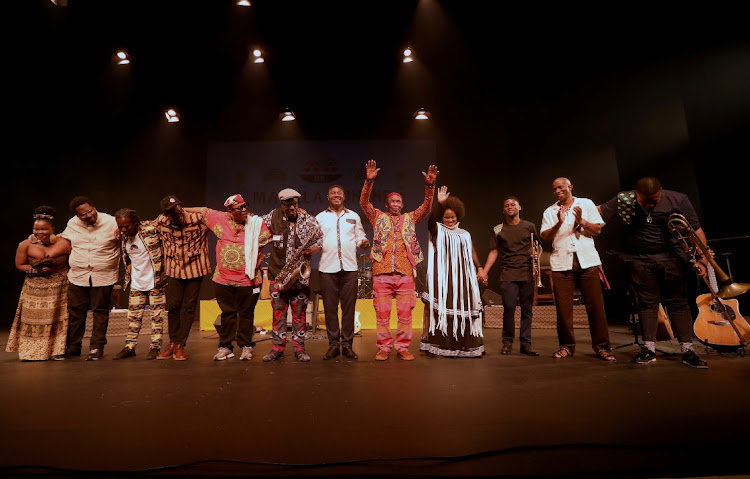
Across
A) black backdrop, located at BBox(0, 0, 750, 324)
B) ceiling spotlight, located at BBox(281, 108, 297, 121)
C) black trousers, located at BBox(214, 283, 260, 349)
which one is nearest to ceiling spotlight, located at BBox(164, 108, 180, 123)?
black backdrop, located at BBox(0, 0, 750, 324)

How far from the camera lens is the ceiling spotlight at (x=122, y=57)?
7418 mm

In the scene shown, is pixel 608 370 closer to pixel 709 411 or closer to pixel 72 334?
pixel 709 411

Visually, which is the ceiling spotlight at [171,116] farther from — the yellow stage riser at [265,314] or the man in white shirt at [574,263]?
the man in white shirt at [574,263]

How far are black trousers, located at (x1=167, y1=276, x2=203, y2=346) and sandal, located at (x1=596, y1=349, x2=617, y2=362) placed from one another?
3.57m

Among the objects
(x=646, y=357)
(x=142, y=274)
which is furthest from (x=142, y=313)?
(x=646, y=357)

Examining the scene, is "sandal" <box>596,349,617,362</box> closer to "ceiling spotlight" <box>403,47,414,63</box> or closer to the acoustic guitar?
the acoustic guitar

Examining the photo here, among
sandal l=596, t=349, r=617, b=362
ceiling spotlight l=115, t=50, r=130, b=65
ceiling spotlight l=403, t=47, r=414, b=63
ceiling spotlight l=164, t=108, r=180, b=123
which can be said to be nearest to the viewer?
sandal l=596, t=349, r=617, b=362

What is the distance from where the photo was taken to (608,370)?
2.92m

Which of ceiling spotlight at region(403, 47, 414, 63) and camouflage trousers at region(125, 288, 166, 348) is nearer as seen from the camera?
camouflage trousers at region(125, 288, 166, 348)

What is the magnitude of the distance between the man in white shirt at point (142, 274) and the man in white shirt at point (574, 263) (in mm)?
3644

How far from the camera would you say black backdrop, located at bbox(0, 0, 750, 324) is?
611 centimetres

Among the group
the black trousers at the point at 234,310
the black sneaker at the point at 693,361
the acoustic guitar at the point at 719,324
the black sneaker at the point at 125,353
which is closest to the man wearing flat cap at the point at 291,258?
the black trousers at the point at 234,310

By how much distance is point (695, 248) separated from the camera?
3240 millimetres

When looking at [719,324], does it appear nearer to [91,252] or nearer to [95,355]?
[95,355]
